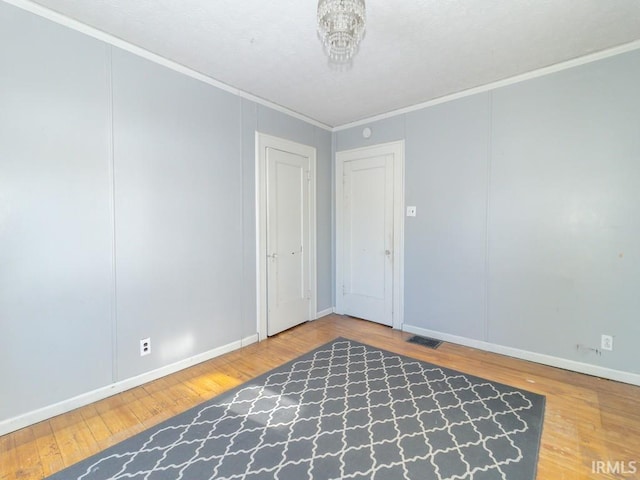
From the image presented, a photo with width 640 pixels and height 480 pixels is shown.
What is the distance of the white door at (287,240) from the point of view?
3.47m

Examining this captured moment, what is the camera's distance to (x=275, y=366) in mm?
2775

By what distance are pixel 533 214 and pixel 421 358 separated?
1.70 m

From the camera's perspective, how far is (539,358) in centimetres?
279

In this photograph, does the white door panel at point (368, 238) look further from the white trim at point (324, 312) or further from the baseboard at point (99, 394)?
the baseboard at point (99, 394)

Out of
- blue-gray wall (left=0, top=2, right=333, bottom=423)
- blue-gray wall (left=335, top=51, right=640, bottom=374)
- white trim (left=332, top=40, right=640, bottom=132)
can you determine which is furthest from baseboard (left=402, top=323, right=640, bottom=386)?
white trim (left=332, top=40, right=640, bottom=132)

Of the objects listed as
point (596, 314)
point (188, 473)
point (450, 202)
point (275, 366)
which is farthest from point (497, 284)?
point (188, 473)

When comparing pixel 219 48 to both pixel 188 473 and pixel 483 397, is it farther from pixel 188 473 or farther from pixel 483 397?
pixel 483 397

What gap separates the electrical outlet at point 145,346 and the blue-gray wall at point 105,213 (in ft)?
0.11

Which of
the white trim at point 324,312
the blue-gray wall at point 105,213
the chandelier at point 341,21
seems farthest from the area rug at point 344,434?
the chandelier at point 341,21

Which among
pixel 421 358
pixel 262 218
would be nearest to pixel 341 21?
pixel 262 218

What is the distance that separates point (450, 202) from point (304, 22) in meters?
2.22

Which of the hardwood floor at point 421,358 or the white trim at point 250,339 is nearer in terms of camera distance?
the hardwood floor at point 421,358

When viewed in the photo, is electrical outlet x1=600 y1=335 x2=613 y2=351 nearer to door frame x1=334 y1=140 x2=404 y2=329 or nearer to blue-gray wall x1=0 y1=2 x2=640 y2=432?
blue-gray wall x1=0 y1=2 x2=640 y2=432

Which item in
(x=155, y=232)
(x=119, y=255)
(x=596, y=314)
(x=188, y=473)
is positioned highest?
(x=155, y=232)
